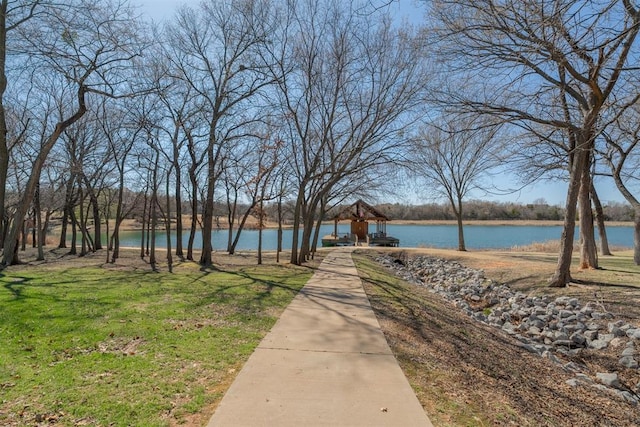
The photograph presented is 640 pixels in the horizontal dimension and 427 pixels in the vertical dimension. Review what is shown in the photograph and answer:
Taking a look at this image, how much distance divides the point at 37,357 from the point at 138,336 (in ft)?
3.50

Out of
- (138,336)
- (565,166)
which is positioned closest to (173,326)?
(138,336)

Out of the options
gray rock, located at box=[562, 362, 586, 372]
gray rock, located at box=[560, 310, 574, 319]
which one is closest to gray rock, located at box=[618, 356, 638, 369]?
gray rock, located at box=[562, 362, 586, 372]

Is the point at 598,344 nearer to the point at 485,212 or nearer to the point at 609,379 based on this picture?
the point at 609,379

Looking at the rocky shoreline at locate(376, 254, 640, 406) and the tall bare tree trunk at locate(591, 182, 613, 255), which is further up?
the tall bare tree trunk at locate(591, 182, 613, 255)

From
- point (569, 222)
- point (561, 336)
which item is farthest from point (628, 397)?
point (569, 222)

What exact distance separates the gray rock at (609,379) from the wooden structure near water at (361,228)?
2666 cm

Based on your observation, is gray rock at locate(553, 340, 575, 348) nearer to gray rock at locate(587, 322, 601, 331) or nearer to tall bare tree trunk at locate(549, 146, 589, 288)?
gray rock at locate(587, 322, 601, 331)

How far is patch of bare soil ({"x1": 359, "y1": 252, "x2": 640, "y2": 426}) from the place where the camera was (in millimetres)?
3490

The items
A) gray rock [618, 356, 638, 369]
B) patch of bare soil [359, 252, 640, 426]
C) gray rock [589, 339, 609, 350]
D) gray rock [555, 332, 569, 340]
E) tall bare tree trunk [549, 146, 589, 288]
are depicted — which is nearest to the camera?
patch of bare soil [359, 252, 640, 426]

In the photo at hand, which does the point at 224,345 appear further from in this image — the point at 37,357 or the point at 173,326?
the point at 37,357

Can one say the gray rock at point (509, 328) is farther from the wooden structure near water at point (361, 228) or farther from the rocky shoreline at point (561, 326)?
the wooden structure near water at point (361, 228)

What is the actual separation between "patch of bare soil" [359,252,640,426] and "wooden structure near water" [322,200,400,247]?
25611 mm

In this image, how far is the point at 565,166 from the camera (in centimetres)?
1373

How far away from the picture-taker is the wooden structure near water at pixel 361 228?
32.8 meters
